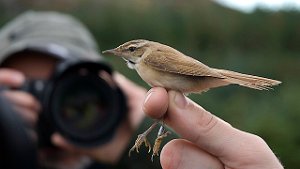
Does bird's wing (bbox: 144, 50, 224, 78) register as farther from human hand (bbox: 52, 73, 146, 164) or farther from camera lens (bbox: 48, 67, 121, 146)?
human hand (bbox: 52, 73, 146, 164)

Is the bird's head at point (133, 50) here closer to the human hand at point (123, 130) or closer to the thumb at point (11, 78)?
the thumb at point (11, 78)

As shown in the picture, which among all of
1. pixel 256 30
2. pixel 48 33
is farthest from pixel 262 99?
pixel 48 33

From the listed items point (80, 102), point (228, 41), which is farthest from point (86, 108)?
point (228, 41)

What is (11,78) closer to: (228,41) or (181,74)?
(181,74)

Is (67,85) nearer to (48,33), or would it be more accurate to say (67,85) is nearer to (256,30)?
(48,33)

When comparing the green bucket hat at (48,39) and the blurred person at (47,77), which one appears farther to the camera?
the green bucket hat at (48,39)

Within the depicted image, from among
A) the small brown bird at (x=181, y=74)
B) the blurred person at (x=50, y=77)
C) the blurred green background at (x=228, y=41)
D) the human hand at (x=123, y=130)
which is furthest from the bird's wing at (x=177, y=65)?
the blurred green background at (x=228, y=41)
